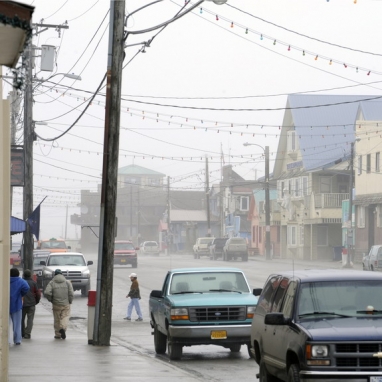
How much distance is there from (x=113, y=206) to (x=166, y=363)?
4.25m

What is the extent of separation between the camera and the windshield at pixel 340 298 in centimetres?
1088

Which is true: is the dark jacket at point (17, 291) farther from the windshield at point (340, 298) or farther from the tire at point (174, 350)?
the windshield at point (340, 298)

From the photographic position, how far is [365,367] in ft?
32.8

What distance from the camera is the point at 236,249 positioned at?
76.2m

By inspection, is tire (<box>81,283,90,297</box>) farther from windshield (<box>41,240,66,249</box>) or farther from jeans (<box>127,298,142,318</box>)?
windshield (<box>41,240,66,249</box>)

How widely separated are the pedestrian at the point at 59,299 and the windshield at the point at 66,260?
16.4 m

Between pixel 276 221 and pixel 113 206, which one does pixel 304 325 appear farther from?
pixel 276 221

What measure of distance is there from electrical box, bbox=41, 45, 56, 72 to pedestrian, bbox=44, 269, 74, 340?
15.1 meters

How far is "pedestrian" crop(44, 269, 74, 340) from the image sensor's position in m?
22.3

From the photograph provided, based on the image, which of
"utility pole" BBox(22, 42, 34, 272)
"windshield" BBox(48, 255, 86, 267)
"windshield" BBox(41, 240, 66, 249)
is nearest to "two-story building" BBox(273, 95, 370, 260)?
"windshield" BBox(41, 240, 66, 249)

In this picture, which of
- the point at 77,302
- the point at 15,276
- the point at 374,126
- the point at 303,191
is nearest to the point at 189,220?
the point at 303,191

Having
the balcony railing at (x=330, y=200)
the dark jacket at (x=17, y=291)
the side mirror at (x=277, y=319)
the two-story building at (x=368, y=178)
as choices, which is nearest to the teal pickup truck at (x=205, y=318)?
the dark jacket at (x=17, y=291)

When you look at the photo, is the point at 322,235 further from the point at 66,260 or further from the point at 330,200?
the point at 66,260

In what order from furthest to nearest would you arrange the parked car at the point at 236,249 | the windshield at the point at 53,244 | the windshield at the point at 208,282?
1. the parked car at the point at 236,249
2. the windshield at the point at 53,244
3. the windshield at the point at 208,282
